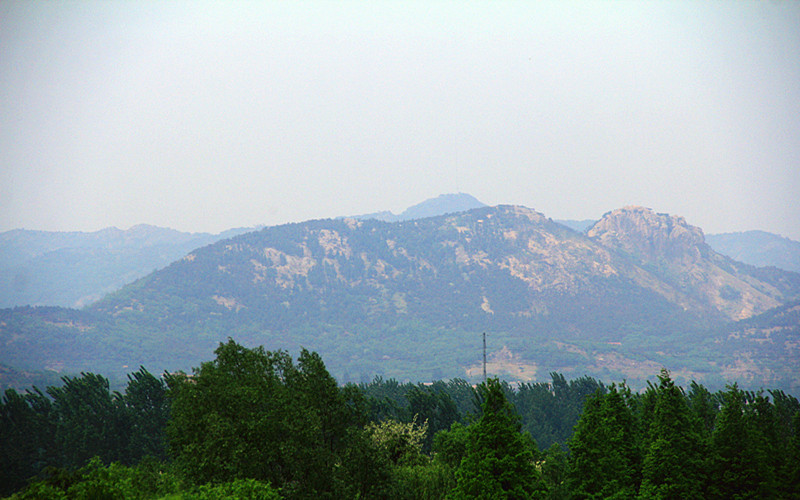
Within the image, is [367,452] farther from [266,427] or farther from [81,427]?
[81,427]

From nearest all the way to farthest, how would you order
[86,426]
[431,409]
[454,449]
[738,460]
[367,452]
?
[367,452], [738,460], [454,449], [86,426], [431,409]

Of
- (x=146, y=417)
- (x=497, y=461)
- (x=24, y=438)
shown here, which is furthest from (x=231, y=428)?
(x=24, y=438)

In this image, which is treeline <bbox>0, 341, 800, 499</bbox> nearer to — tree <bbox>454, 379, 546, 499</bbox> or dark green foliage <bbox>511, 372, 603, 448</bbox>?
tree <bbox>454, 379, 546, 499</bbox>

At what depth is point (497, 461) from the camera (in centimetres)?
3500

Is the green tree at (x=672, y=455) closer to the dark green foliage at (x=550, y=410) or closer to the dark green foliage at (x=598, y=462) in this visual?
the dark green foliage at (x=598, y=462)

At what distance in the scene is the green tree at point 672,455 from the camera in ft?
130

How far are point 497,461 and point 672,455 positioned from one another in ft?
40.8

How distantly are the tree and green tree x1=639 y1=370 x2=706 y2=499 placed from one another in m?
8.45

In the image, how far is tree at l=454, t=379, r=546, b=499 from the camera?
34963 millimetres

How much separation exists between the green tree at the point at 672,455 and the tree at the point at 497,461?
845 centimetres

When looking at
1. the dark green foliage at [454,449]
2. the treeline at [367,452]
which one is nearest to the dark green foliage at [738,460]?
the treeline at [367,452]

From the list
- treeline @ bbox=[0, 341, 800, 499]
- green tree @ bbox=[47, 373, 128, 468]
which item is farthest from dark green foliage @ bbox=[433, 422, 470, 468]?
green tree @ bbox=[47, 373, 128, 468]

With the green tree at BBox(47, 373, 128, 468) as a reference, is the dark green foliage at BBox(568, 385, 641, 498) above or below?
above

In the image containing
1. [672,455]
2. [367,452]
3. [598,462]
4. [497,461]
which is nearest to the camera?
[497,461]
